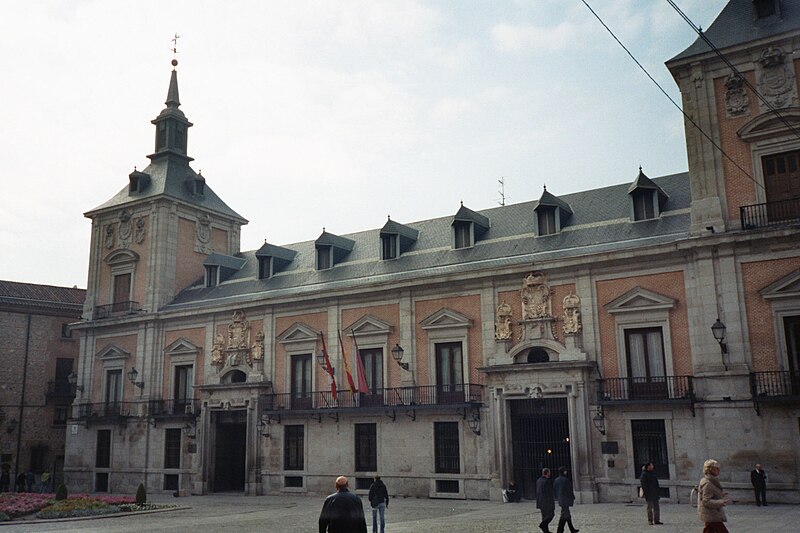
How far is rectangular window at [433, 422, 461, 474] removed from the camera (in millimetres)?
26200

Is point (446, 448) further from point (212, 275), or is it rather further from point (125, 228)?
point (125, 228)

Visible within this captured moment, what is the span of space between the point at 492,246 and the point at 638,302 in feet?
21.4

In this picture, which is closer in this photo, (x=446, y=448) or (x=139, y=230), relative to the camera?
(x=446, y=448)

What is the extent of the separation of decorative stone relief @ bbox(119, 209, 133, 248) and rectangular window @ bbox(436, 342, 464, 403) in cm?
1957

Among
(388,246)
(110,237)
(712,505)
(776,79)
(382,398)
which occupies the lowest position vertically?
(712,505)

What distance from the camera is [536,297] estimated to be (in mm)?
25562

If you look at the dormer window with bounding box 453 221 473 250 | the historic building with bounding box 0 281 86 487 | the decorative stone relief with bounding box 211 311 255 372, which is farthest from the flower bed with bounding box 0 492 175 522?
the historic building with bounding box 0 281 86 487

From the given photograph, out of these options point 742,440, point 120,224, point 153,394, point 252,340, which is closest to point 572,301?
point 742,440

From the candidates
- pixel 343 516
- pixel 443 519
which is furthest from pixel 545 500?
pixel 343 516

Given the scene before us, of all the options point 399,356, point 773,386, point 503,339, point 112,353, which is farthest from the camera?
point 112,353

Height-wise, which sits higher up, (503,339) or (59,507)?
(503,339)

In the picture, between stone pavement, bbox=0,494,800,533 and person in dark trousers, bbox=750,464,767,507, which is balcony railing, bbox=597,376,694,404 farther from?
stone pavement, bbox=0,494,800,533

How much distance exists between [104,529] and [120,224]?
2369 cm

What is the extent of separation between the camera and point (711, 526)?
9539 millimetres
